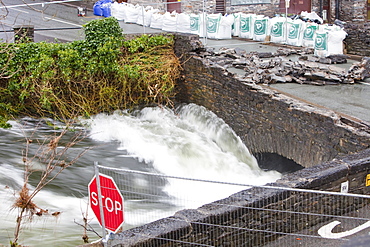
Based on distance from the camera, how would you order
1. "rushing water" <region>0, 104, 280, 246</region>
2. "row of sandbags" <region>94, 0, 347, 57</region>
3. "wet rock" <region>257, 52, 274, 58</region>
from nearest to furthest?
"rushing water" <region>0, 104, 280, 246</region>
"wet rock" <region>257, 52, 274, 58</region>
"row of sandbags" <region>94, 0, 347, 57</region>

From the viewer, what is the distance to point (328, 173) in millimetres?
7664

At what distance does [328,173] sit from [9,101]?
10.4 m

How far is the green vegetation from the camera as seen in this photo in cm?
1459

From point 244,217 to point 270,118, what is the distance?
633 cm

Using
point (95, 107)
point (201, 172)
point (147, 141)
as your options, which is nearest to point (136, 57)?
point (95, 107)

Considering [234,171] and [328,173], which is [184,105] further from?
[328,173]

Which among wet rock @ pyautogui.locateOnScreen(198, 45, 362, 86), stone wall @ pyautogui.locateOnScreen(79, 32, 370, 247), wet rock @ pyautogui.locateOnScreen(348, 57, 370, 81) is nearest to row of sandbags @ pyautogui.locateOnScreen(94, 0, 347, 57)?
wet rock @ pyautogui.locateOnScreen(198, 45, 362, 86)

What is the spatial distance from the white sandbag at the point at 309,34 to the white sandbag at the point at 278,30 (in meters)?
1.12

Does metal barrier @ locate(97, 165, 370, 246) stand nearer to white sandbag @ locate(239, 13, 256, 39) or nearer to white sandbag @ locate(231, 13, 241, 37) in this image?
white sandbag @ locate(239, 13, 256, 39)

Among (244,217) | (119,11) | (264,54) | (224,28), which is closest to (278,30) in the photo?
(224,28)

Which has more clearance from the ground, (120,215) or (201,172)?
(120,215)

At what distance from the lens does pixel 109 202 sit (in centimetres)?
580

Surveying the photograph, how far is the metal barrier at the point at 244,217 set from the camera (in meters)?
6.19

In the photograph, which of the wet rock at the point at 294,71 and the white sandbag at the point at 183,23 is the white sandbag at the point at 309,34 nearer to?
the wet rock at the point at 294,71
